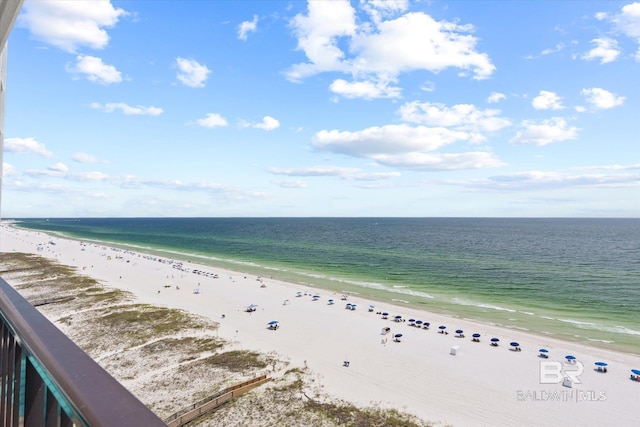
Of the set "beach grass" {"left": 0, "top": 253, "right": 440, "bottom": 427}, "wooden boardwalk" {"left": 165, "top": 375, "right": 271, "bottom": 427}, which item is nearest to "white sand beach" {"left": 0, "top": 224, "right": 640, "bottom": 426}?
"beach grass" {"left": 0, "top": 253, "right": 440, "bottom": 427}

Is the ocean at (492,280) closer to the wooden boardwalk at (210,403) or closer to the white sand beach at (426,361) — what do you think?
the white sand beach at (426,361)

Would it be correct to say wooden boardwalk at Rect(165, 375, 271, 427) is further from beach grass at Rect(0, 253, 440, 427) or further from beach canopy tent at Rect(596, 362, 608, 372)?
beach canopy tent at Rect(596, 362, 608, 372)

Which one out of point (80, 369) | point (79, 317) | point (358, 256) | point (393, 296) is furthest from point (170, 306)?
point (358, 256)

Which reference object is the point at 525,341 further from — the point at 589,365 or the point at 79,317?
the point at 79,317

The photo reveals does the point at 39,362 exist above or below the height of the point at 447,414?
above

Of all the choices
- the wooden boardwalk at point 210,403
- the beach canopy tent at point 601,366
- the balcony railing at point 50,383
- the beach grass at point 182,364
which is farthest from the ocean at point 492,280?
the balcony railing at point 50,383

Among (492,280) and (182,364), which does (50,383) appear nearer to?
(182,364)
